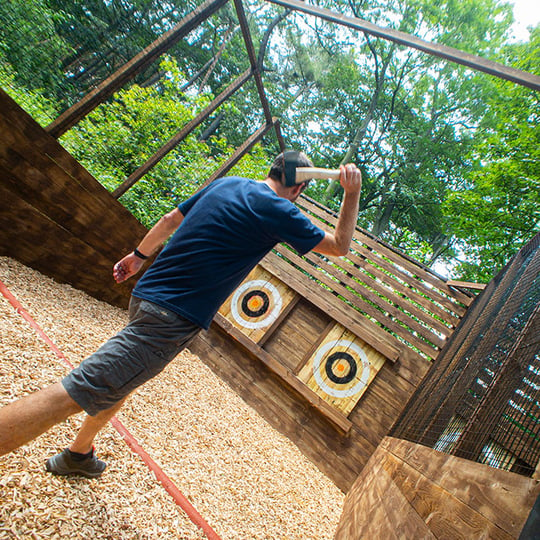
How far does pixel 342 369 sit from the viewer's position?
4102 mm

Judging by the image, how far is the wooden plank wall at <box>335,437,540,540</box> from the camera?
2.88 feet

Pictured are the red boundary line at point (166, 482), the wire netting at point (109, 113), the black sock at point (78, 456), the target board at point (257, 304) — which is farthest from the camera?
the wire netting at point (109, 113)

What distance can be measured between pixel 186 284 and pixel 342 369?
316cm

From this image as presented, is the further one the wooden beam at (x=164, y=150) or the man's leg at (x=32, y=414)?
the wooden beam at (x=164, y=150)

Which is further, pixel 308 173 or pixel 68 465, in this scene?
pixel 308 173

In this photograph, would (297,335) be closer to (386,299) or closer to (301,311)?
(301,311)

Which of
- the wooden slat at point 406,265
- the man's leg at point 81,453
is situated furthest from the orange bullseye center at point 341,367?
the man's leg at point 81,453

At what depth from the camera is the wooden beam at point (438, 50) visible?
5.88 feet

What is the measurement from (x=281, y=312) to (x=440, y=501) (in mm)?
3259

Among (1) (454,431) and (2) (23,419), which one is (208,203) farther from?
(1) (454,431)

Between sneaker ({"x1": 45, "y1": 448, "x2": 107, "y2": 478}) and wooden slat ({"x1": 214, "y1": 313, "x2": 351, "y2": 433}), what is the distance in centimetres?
275

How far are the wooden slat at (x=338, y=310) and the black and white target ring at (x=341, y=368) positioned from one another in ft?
0.74

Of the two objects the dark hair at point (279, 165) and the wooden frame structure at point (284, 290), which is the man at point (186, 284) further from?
the wooden frame structure at point (284, 290)

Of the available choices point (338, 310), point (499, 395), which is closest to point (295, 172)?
point (499, 395)
